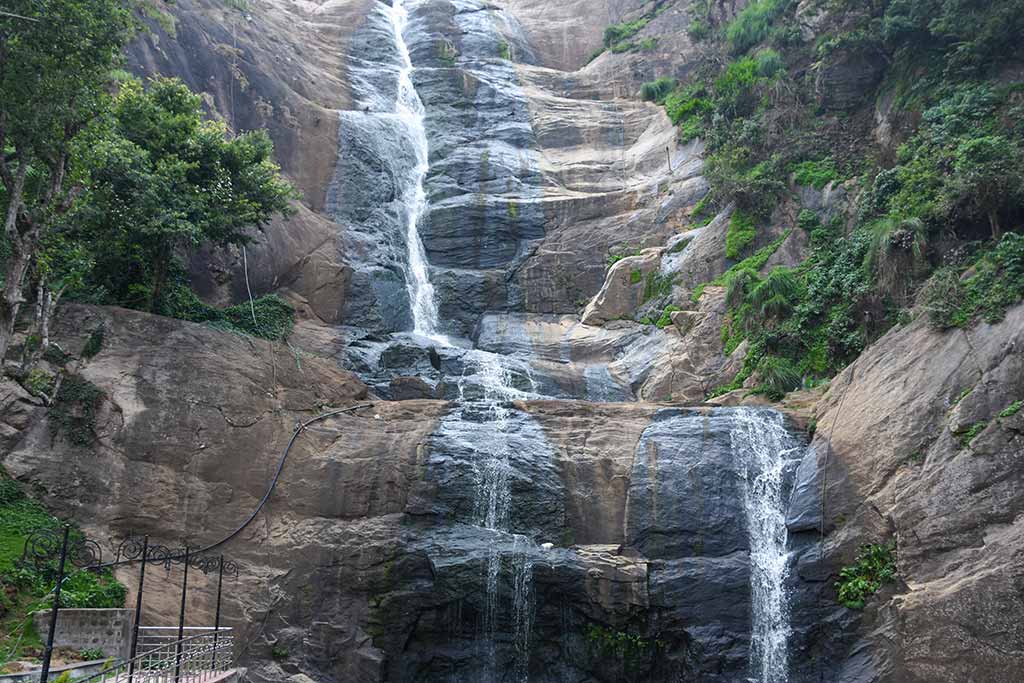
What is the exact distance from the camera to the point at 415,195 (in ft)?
114

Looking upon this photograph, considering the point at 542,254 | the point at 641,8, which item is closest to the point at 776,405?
the point at 542,254

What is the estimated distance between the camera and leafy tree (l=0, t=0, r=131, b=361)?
48.0 feet

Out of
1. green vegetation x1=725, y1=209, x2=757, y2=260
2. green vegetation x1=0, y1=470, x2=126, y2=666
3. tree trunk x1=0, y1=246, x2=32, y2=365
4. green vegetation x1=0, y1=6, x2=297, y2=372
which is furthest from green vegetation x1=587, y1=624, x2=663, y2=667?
green vegetation x1=725, y1=209, x2=757, y2=260

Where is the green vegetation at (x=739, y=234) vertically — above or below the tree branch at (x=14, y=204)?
above

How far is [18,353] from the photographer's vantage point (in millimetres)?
18016

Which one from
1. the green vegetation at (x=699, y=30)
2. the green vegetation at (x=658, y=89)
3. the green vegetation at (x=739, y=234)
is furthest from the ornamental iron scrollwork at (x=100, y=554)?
the green vegetation at (x=699, y=30)

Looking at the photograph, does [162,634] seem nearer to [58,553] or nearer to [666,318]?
[58,553]

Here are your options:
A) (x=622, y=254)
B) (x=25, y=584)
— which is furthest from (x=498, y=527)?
(x=622, y=254)

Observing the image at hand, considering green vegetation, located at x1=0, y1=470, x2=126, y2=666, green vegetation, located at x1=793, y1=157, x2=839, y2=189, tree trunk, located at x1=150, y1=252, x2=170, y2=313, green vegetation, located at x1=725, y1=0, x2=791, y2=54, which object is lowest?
green vegetation, located at x1=0, y1=470, x2=126, y2=666

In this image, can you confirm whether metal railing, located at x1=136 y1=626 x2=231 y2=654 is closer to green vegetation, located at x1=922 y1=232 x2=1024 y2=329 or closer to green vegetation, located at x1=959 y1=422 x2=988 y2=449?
green vegetation, located at x1=959 y1=422 x2=988 y2=449

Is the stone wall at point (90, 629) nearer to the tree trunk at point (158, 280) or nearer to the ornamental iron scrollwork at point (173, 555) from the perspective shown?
the ornamental iron scrollwork at point (173, 555)

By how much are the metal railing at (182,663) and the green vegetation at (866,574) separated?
1162cm

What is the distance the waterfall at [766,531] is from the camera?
655 inches

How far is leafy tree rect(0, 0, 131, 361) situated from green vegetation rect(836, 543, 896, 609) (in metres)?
15.9
